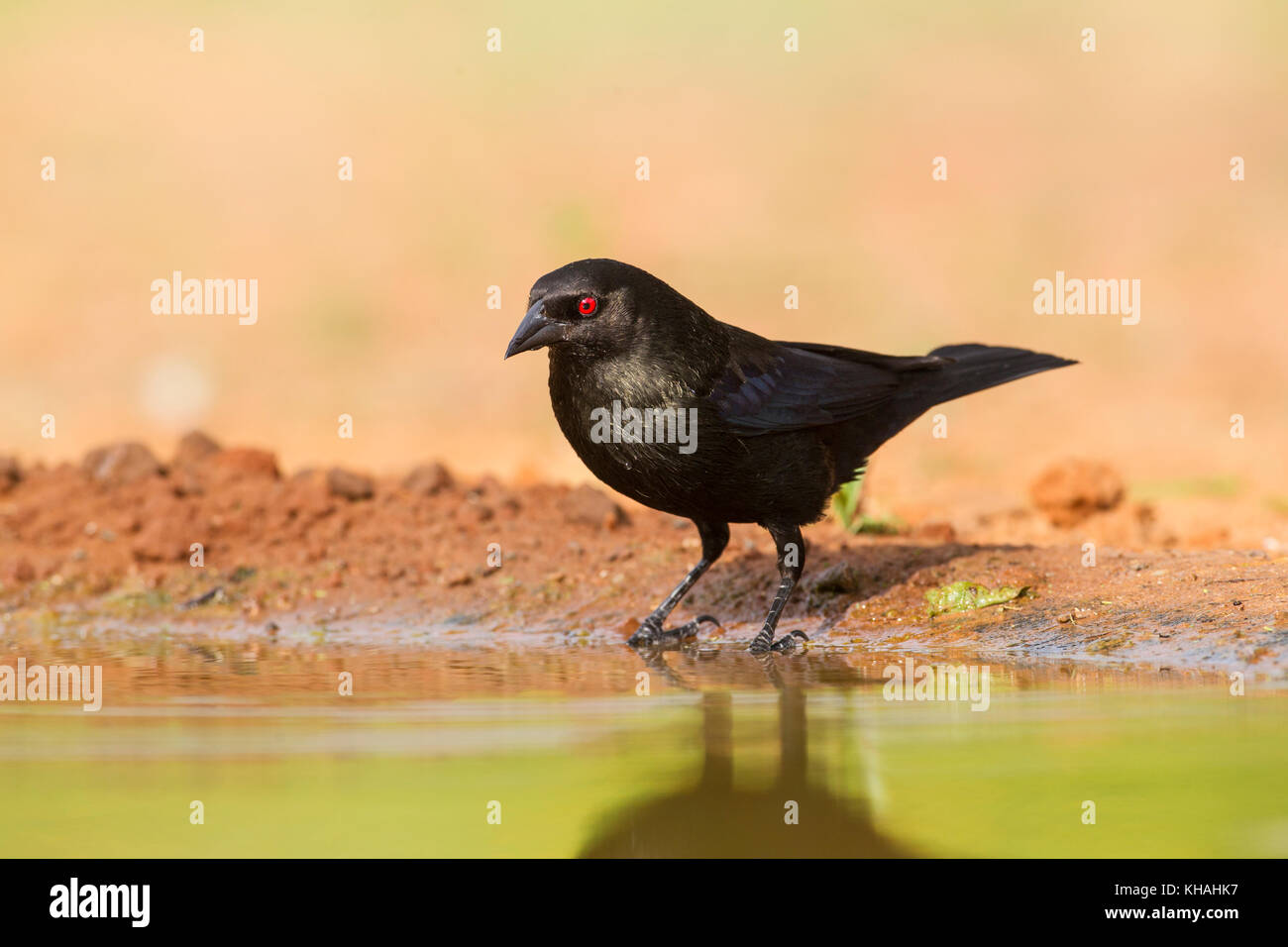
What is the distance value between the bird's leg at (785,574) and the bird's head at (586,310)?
3.81 ft

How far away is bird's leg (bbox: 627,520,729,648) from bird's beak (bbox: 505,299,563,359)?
1.21 m

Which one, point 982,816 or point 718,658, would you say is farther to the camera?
point 718,658

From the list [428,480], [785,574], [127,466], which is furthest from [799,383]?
[127,466]

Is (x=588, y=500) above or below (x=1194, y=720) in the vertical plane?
above

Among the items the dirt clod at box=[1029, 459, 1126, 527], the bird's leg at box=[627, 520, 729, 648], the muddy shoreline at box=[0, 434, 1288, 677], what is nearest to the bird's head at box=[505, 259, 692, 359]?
the bird's leg at box=[627, 520, 729, 648]

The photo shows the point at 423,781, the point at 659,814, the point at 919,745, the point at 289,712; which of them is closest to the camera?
the point at 659,814

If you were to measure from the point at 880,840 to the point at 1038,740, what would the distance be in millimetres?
1094

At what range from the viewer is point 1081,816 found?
3279 mm

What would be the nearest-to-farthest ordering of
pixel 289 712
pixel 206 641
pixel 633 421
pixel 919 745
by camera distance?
pixel 919 745, pixel 289 712, pixel 633 421, pixel 206 641

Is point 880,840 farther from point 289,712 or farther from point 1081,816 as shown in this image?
point 289,712

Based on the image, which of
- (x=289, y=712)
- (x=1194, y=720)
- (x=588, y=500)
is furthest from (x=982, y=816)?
(x=588, y=500)

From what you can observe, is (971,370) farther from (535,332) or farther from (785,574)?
(535,332)

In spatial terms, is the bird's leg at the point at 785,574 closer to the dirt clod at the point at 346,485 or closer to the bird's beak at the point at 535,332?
the bird's beak at the point at 535,332

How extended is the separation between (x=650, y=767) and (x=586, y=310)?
2.61m
